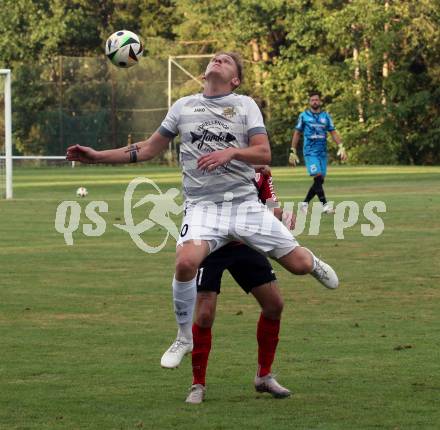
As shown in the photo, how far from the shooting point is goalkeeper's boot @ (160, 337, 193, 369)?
8.02 meters

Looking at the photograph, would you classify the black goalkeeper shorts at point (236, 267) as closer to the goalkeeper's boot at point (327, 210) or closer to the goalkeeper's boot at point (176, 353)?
the goalkeeper's boot at point (176, 353)

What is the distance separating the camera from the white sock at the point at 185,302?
8008mm

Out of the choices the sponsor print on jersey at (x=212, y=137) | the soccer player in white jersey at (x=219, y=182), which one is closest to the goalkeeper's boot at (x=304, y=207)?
the soccer player in white jersey at (x=219, y=182)

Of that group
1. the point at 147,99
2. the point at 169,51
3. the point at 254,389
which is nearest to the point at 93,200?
the point at 254,389

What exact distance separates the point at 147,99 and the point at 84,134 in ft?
10.1

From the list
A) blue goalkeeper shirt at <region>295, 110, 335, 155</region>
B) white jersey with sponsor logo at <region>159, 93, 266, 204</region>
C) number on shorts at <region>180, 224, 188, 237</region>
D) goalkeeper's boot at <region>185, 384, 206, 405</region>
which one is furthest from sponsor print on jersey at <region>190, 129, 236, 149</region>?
blue goalkeeper shirt at <region>295, 110, 335, 155</region>

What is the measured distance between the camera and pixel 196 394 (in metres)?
7.94

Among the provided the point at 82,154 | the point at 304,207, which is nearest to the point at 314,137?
the point at 304,207

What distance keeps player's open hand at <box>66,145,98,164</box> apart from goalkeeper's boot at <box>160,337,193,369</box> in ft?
4.09

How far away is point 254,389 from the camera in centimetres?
839

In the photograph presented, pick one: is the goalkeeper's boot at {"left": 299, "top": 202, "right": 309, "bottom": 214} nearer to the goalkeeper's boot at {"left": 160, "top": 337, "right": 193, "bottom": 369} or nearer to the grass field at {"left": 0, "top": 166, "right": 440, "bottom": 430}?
the grass field at {"left": 0, "top": 166, "right": 440, "bottom": 430}

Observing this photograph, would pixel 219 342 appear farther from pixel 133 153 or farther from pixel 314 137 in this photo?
pixel 314 137

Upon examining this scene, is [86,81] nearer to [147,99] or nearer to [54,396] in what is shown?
[147,99]

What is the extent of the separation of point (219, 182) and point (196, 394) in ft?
4.27
